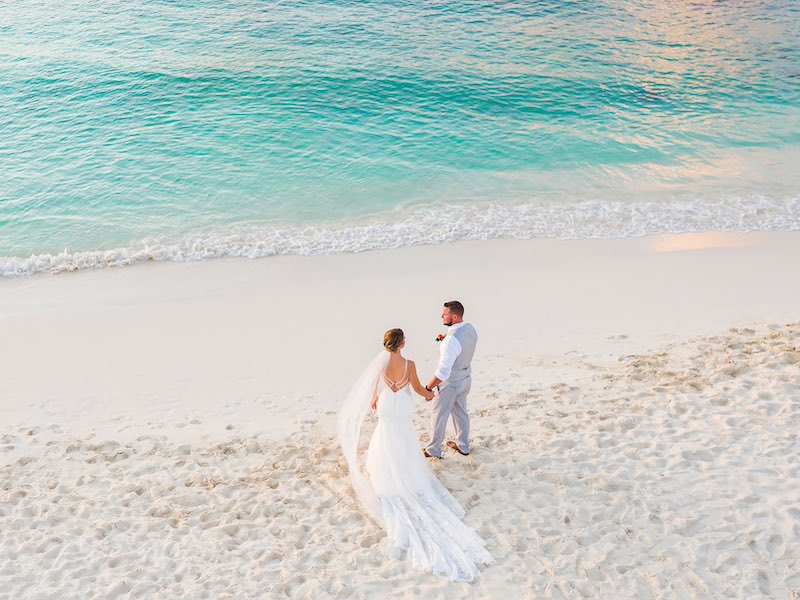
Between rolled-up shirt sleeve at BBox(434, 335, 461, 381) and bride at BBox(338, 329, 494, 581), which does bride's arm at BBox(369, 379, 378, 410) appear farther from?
rolled-up shirt sleeve at BBox(434, 335, 461, 381)

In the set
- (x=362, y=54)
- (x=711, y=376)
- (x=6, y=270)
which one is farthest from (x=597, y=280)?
(x=362, y=54)

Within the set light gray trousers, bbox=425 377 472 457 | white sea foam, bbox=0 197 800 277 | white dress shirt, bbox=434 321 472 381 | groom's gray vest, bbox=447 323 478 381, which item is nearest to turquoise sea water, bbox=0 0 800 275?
white sea foam, bbox=0 197 800 277

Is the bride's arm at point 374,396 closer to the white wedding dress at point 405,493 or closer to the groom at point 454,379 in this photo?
the white wedding dress at point 405,493

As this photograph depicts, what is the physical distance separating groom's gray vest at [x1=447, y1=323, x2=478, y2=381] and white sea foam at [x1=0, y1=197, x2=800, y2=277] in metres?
6.50

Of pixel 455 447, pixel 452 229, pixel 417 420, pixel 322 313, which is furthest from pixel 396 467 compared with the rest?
pixel 452 229

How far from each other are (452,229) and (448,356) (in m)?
7.30

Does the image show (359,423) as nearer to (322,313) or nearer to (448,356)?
(448,356)

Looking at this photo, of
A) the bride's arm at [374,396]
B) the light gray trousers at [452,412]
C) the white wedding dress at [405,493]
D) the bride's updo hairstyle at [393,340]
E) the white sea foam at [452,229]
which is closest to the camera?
the white wedding dress at [405,493]

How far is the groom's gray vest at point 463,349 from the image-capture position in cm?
640

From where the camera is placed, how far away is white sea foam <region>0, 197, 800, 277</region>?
12648mm

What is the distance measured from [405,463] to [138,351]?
5081mm

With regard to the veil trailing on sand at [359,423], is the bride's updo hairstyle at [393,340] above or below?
above

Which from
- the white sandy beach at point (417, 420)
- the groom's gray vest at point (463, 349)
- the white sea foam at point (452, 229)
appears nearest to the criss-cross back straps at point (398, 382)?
the groom's gray vest at point (463, 349)

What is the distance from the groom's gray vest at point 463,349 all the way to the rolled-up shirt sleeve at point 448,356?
0.17ft
